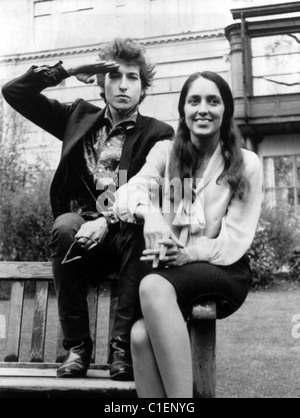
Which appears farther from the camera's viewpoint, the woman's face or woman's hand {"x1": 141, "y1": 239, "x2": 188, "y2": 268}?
the woman's face

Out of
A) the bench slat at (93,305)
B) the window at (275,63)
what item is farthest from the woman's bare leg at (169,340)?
the window at (275,63)

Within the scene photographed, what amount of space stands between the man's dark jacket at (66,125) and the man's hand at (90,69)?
0.10 metres

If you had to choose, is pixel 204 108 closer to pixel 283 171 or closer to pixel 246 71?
pixel 283 171

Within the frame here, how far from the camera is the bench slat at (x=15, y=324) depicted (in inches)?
70.0

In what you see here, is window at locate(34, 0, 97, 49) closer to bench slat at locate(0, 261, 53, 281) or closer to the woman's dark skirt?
bench slat at locate(0, 261, 53, 281)

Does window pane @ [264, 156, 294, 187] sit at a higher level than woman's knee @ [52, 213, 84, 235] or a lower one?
higher

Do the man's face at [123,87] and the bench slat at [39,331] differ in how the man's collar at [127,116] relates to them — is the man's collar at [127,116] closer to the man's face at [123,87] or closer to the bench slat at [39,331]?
the man's face at [123,87]

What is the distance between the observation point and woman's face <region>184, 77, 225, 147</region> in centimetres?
147

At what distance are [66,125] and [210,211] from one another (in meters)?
0.63

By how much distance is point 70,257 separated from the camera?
1473 millimetres

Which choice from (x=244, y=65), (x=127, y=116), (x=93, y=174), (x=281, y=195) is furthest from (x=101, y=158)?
(x=244, y=65)

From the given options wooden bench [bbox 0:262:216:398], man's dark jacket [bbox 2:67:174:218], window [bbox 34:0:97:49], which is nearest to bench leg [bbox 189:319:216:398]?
wooden bench [bbox 0:262:216:398]

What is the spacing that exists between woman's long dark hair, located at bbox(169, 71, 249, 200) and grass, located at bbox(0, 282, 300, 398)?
1206 mm
